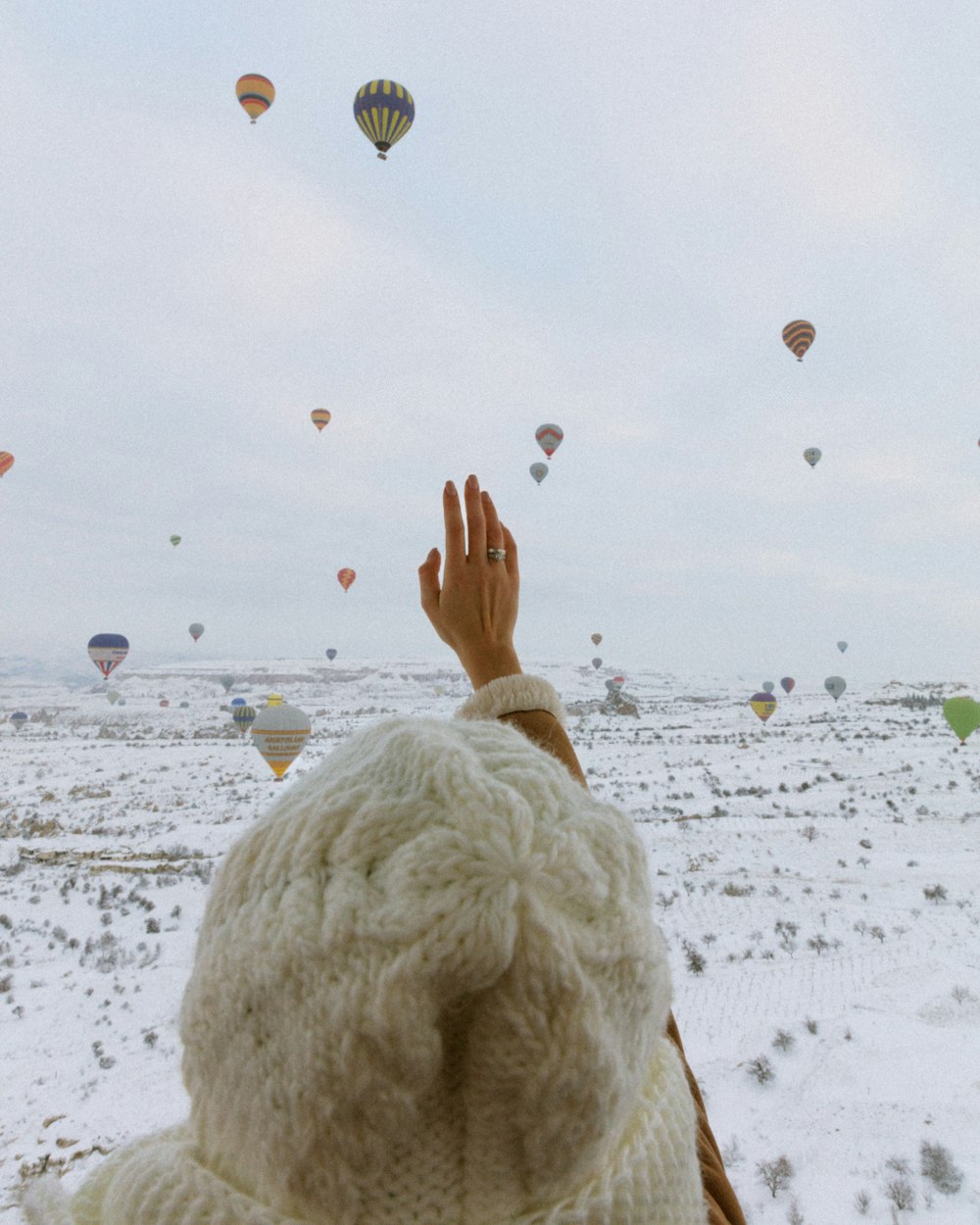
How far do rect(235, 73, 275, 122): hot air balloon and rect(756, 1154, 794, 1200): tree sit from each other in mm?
27819

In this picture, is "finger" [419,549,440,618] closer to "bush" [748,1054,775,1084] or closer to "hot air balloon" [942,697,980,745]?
"bush" [748,1054,775,1084]

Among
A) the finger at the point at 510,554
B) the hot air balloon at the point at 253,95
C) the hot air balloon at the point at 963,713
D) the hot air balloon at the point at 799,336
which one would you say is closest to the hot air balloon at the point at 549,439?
the hot air balloon at the point at 799,336

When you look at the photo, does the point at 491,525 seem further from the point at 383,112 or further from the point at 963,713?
the point at 963,713

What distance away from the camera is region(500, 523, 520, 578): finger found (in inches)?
66.8

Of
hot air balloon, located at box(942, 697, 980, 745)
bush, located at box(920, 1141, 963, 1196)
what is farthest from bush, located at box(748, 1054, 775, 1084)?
hot air balloon, located at box(942, 697, 980, 745)

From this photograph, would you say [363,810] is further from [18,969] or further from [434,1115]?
[18,969]

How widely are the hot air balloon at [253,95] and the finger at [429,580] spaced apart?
27028 mm

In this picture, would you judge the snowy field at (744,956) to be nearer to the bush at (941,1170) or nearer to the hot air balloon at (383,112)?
the bush at (941,1170)

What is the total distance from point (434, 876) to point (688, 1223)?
1.66ft

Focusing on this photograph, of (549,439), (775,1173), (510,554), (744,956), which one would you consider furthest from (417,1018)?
(549,439)

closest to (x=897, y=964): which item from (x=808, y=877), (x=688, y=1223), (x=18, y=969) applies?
(x=808, y=877)

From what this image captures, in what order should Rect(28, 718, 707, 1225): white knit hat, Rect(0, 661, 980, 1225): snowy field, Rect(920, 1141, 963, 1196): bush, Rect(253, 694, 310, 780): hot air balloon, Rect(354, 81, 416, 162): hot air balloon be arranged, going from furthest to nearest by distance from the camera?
Rect(354, 81, 416, 162): hot air balloon < Rect(253, 694, 310, 780): hot air balloon < Rect(0, 661, 980, 1225): snowy field < Rect(920, 1141, 963, 1196): bush < Rect(28, 718, 707, 1225): white knit hat

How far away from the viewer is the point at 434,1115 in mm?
702

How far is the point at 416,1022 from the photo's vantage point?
646mm
